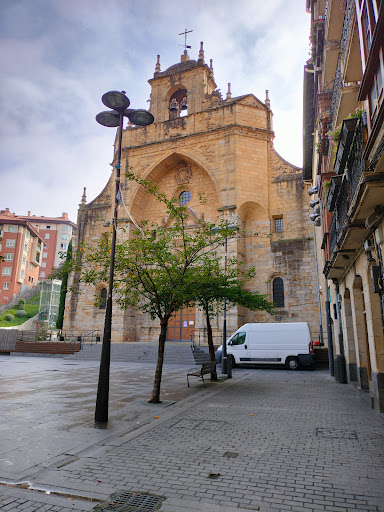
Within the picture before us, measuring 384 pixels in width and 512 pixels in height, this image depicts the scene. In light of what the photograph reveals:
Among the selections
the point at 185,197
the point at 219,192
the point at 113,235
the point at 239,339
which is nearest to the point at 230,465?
the point at 113,235

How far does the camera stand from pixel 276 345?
18078mm

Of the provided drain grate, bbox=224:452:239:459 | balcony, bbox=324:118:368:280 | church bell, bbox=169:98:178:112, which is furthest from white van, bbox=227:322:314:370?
church bell, bbox=169:98:178:112

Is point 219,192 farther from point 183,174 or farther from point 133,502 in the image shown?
point 133,502

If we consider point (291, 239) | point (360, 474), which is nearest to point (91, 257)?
point (360, 474)

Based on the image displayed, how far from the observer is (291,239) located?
25.5 meters

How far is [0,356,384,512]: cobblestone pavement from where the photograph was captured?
372 centimetres

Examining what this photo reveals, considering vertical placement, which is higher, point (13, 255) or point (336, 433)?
point (13, 255)

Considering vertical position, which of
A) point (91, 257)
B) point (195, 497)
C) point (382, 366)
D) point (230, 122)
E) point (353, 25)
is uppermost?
point (230, 122)

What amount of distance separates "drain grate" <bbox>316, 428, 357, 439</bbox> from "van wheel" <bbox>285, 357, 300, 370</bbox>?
1173 centimetres

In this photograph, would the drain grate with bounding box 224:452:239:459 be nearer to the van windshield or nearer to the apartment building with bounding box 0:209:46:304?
the van windshield

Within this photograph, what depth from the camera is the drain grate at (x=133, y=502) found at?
351 centimetres

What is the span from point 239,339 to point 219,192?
11.5 metres

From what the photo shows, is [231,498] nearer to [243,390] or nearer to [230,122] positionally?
[243,390]

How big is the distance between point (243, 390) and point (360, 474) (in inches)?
271
